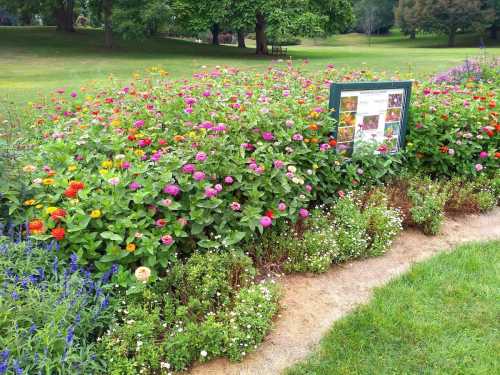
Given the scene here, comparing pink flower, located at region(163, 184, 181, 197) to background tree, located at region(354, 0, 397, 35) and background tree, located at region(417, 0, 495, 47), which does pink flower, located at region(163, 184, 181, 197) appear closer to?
background tree, located at region(417, 0, 495, 47)

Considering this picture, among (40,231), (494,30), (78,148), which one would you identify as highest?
(494,30)

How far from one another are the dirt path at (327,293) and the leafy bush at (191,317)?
88 millimetres

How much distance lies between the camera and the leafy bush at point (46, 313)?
6.71 feet

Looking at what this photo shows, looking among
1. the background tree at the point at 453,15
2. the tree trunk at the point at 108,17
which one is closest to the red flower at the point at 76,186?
the tree trunk at the point at 108,17

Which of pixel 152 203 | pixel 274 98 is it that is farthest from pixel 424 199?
pixel 152 203

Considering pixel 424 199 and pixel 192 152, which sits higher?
pixel 192 152

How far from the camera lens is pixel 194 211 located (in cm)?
307

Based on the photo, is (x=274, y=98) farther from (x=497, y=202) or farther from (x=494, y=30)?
(x=494, y=30)

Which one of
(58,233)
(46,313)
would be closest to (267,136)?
(58,233)

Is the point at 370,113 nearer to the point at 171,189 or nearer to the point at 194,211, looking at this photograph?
the point at 194,211

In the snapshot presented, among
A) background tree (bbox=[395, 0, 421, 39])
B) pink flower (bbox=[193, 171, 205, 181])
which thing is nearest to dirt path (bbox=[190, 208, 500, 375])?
pink flower (bbox=[193, 171, 205, 181])

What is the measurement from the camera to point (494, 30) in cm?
5106

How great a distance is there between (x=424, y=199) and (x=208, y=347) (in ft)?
8.72

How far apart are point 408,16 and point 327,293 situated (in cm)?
5517
